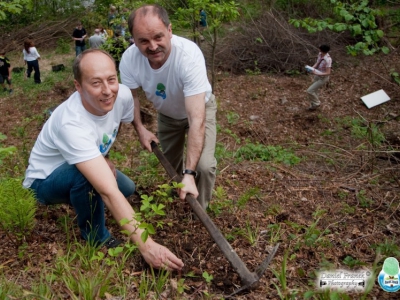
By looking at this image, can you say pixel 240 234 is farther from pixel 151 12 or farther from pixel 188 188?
pixel 151 12

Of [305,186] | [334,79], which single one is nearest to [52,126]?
[305,186]

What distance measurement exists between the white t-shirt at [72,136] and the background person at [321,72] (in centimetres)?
666

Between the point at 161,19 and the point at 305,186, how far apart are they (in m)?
2.31

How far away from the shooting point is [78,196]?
2.76 metres

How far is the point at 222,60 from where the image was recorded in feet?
41.0

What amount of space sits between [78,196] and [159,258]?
0.71 m

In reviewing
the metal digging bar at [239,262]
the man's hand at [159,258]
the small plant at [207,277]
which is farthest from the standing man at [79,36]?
the small plant at [207,277]

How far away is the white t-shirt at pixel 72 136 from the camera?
257 centimetres

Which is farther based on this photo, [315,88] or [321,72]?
[315,88]

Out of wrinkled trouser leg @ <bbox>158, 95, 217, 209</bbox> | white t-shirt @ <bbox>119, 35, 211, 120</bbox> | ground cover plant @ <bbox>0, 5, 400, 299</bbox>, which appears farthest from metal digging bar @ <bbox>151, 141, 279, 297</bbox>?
white t-shirt @ <bbox>119, 35, 211, 120</bbox>

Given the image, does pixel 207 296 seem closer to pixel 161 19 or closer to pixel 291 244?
pixel 291 244

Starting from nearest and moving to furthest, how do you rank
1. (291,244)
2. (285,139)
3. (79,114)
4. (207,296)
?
(207,296)
(79,114)
(291,244)
(285,139)

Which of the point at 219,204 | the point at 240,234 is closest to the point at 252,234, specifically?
the point at 240,234

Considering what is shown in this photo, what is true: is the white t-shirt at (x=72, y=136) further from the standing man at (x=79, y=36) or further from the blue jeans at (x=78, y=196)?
the standing man at (x=79, y=36)
